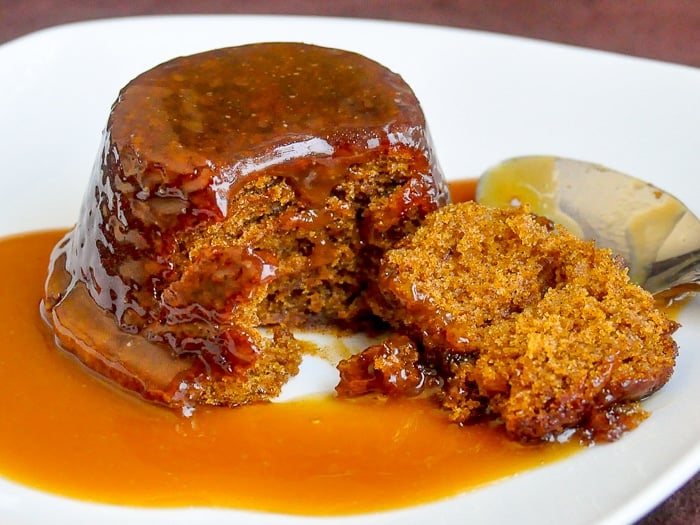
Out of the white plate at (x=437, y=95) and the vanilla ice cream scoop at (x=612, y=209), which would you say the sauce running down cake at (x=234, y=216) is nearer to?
the vanilla ice cream scoop at (x=612, y=209)

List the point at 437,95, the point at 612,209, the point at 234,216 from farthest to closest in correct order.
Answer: the point at 437,95, the point at 612,209, the point at 234,216

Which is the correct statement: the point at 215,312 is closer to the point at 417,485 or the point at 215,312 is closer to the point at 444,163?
the point at 417,485

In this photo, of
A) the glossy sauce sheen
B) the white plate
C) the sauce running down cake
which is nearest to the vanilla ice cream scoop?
the white plate

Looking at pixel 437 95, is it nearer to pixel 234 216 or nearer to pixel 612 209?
pixel 612 209

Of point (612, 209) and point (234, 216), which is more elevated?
point (234, 216)

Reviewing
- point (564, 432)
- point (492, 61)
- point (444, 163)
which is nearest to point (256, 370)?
point (564, 432)

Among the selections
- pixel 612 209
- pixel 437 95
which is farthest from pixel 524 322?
pixel 437 95
